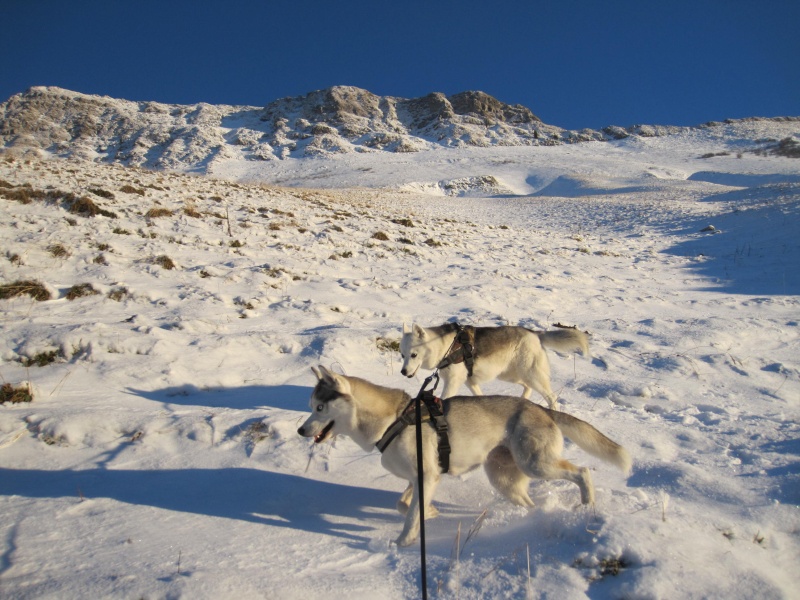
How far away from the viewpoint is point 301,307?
315 inches

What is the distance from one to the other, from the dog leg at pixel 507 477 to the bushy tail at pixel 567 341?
8.69 ft

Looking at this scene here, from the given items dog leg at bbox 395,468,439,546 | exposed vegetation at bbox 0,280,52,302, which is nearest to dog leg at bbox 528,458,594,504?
dog leg at bbox 395,468,439,546

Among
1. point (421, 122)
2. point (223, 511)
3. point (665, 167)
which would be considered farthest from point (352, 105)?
point (223, 511)

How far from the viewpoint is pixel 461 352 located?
533 cm

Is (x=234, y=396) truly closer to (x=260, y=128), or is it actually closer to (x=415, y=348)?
(x=415, y=348)

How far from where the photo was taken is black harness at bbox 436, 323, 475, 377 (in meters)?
5.29

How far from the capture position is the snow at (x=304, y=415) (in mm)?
2600

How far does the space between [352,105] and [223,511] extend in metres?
150

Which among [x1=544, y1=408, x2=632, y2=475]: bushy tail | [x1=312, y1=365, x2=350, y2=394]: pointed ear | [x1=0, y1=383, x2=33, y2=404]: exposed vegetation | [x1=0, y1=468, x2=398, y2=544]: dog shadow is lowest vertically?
Result: [x1=0, y1=468, x2=398, y2=544]: dog shadow

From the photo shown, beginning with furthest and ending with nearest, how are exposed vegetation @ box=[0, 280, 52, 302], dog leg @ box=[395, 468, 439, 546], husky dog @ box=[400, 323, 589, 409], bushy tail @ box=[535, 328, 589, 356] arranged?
exposed vegetation @ box=[0, 280, 52, 302] → bushy tail @ box=[535, 328, 589, 356] → husky dog @ box=[400, 323, 589, 409] → dog leg @ box=[395, 468, 439, 546]

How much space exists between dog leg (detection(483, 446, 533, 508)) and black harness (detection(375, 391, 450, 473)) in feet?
1.40

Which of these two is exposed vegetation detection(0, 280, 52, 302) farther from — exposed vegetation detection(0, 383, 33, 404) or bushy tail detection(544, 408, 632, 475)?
bushy tail detection(544, 408, 632, 475)

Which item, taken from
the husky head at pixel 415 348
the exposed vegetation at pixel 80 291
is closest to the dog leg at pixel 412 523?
the husky head at pixel 415 348

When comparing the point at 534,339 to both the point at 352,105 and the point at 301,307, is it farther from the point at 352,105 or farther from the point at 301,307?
the point at 352,105
